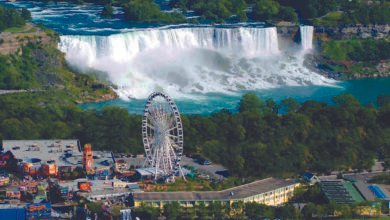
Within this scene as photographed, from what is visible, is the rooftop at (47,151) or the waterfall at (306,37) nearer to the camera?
the rooftop at (47,151)

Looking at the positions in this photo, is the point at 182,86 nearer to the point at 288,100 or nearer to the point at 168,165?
the point at 288,100

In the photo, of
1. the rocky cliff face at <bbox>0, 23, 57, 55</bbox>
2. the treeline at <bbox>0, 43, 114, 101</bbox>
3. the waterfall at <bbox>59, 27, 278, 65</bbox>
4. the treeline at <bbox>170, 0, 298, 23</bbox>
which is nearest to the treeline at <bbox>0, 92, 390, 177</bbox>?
the treeline at <bbox>0, 43, 114, 101</bbox>

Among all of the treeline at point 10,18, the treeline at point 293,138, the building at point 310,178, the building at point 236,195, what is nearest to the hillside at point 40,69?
the treeline at point 10,18

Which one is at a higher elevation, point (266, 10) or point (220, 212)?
point (266, 10)

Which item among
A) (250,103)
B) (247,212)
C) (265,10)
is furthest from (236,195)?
(265,10)

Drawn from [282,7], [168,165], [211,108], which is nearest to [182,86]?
[211,108]

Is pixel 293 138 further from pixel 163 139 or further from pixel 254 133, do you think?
pixel 163 139

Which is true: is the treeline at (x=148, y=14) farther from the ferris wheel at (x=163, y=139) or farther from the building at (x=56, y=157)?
the ferris wheel at (x=163, y=139)
